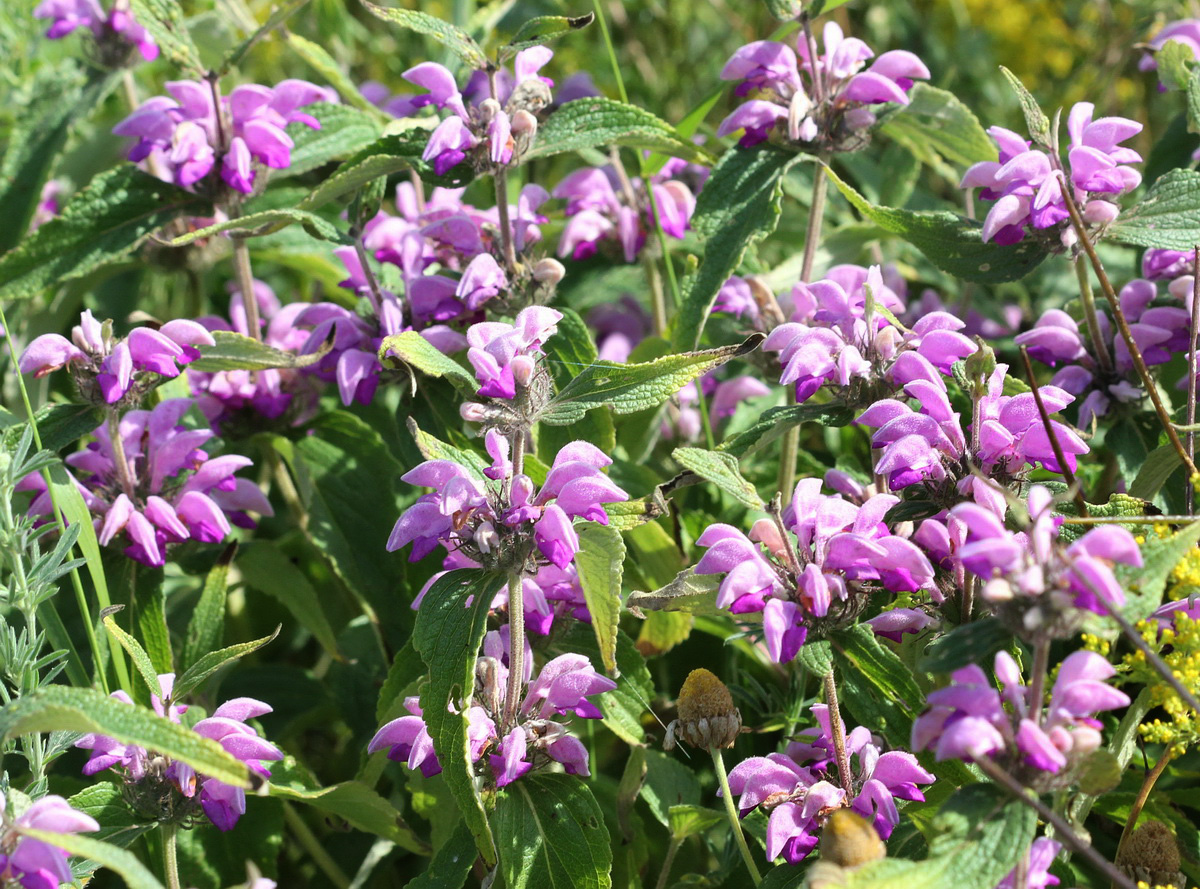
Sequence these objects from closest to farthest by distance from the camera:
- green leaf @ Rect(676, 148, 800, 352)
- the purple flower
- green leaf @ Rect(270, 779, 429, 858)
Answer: the purple flower → green leaf @ Rect(270, 779, 429, 858) → green leaf @ Rect(676, 148, 800, 352)

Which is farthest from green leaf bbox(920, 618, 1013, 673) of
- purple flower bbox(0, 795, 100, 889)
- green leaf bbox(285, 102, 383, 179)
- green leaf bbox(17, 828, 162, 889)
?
green leaf bbox(285, 102, 383, 179)

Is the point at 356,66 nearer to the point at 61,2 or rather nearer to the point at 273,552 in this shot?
the point at 61,2

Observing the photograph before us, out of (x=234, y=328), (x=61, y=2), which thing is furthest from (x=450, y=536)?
(x=61, y=2)

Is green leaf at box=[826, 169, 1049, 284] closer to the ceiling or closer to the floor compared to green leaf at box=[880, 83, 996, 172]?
closer to the floor

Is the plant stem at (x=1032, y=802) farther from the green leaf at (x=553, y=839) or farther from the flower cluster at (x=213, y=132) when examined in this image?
the flower cluster at (x=213, y=132)

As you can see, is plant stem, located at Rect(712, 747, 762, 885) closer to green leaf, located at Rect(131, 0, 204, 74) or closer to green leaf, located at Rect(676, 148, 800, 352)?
green leaf, located at Rect(676, 148, 800, 352)

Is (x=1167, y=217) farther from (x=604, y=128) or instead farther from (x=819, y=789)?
(x=819, y=789)

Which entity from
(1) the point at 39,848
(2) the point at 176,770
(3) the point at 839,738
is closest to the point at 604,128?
(3) the point at 839,738

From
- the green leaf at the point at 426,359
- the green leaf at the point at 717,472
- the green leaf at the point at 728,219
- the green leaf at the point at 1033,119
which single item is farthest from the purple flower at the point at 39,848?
the green leaf at the point at 1033,119
